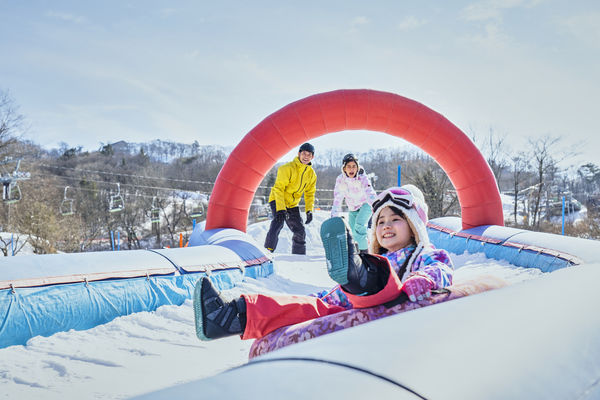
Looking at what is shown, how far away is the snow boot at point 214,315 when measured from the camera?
128 centimetres

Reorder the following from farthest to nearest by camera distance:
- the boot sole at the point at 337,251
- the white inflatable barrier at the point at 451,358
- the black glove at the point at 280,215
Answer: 1. the black glove at the point at 280,215
2. the boot sole at the point at 337,251
3. the white inflatable barrier at the point at 451,358

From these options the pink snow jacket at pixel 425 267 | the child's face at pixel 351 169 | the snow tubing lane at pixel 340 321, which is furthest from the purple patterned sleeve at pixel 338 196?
the snow tubing lane at pixel 340 321

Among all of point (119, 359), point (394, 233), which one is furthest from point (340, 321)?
point (119, 359)

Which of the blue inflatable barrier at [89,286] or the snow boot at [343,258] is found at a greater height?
the snow boot at [343,258]

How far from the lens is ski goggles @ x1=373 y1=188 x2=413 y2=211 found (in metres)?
1.80

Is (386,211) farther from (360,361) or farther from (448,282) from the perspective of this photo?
(360,361)

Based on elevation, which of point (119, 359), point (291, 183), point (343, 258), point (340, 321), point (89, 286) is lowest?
point (119, 359)

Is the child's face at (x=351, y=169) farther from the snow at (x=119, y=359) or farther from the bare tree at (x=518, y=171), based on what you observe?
the bare tree at (x=518, y=171)

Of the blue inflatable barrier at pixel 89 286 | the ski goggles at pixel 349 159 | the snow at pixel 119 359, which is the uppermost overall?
the ski goggles at pixel 349 159

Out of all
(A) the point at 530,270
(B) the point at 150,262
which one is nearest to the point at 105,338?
(B) the point at 150,262

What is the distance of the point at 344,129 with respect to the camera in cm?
486

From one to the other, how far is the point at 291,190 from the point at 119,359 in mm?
3326

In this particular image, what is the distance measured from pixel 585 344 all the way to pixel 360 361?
0.64m

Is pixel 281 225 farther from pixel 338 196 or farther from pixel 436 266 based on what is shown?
pixel 436 266
